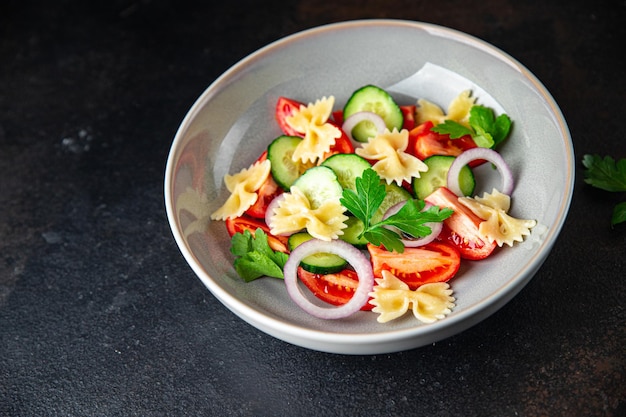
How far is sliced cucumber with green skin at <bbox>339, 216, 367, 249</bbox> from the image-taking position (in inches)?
100

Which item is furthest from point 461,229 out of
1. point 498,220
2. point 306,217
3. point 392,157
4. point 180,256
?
point 180,256

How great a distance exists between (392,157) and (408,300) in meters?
0.60

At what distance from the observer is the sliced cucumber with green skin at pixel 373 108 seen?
2.90 metres

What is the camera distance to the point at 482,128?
8.97ft

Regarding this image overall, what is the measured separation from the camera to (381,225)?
8.09 ft

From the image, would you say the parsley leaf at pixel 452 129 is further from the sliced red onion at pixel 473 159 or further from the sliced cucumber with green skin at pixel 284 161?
the sliced cucumber with green skin at pixel 284 161

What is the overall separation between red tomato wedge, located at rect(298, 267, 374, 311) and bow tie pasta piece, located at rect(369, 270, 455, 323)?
4.1 inches

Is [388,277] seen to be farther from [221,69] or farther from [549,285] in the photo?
[221,69]

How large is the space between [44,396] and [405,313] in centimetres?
125

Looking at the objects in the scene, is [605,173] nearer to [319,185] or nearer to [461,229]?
[461,229]

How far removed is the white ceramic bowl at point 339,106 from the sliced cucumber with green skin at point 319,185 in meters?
0.31

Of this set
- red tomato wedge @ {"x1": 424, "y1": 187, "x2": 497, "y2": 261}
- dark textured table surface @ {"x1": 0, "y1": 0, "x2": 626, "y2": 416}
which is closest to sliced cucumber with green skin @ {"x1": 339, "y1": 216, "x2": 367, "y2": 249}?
red tomato wedge @ {"x1": 424, "y1": 187, "x2": 497, "y2": 261}

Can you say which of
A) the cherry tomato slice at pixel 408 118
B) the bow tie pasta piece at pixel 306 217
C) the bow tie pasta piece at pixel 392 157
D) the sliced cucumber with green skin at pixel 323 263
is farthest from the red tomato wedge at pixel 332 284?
the cherry tomato slice at pixel 408 118

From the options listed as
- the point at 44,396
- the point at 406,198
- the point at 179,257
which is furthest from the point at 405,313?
the point at 44,396
